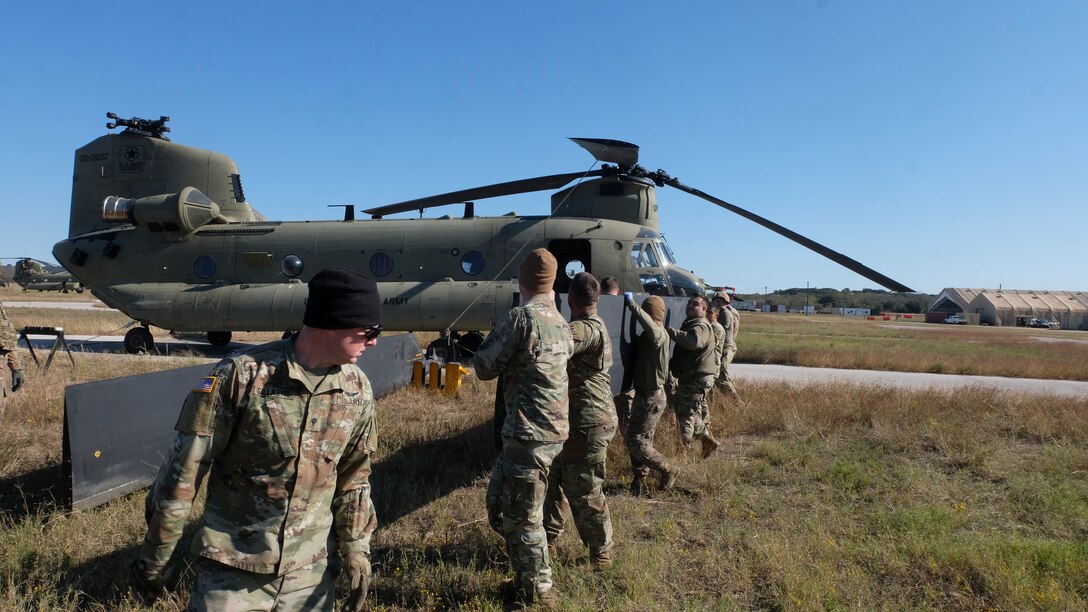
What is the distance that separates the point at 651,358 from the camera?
5.70 metres

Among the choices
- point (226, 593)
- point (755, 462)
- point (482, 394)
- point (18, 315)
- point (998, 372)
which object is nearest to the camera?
point (226, 593)

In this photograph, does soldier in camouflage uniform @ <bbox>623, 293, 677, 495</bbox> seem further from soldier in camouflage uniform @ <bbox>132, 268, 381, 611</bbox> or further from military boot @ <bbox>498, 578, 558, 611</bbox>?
soldier in camouflage uniform @ <bbox>132, 268, 381, 611</bbox>

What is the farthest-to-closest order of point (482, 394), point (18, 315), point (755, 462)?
point (18, 315) → point (482, 394) → point (755, 462)

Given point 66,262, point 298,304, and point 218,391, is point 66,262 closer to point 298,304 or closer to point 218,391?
point 298,304

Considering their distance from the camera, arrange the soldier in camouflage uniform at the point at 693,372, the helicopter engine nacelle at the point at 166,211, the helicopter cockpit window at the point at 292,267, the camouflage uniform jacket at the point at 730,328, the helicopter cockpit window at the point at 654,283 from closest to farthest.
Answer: the soldier in camouflage uniform at the point at 693,372 < the camouflage uniform jacket at the point at 730,328 < the helicopter cockpit window at the point at 654,283 < the helicopter cockpit window at the point at 292,267 < the helicopter engine nacelle at the point at 166,211

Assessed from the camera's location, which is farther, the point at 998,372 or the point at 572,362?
the point at 998,372

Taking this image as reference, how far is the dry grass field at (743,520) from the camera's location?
12.8 ft

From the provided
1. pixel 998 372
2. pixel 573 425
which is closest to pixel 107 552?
pixel 573 425

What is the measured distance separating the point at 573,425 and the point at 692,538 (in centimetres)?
152

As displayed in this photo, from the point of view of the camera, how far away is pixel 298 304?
12.9 m

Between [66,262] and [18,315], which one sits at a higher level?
[66,262]

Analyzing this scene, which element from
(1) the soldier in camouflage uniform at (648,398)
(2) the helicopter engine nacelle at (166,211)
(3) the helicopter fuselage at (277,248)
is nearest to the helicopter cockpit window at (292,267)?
(3) the helicopter fuselage at (277,248)

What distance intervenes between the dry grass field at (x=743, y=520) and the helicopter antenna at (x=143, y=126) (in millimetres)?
8489

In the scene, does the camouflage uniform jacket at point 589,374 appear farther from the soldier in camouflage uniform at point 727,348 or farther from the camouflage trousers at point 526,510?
the soldier in camouflage uniform at point 727,348
